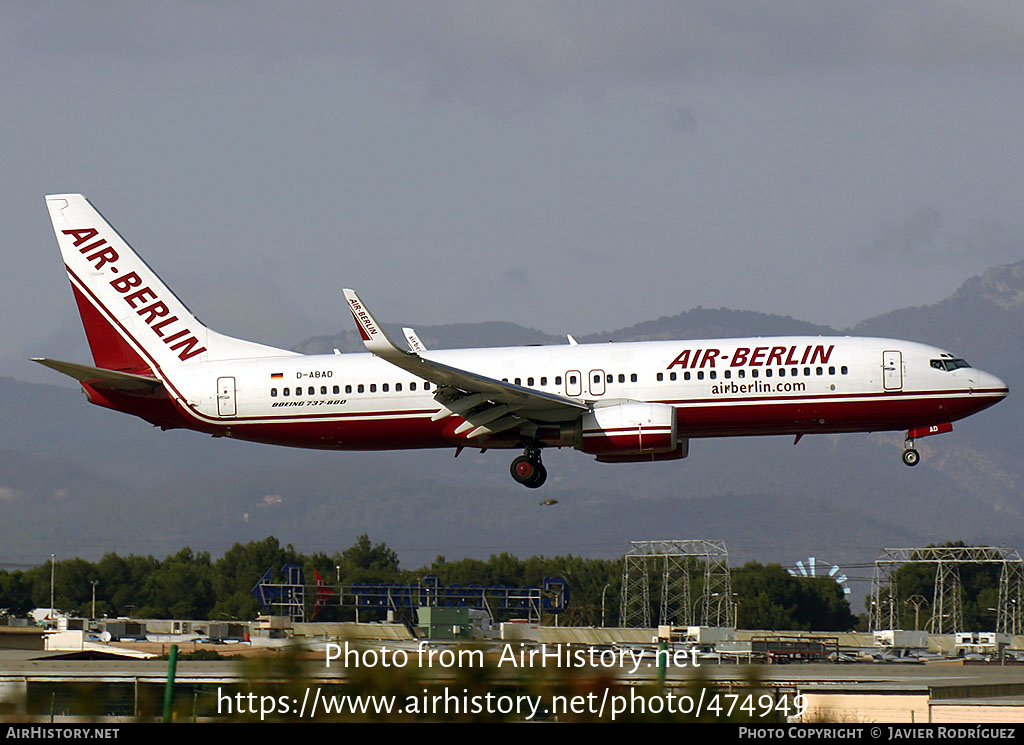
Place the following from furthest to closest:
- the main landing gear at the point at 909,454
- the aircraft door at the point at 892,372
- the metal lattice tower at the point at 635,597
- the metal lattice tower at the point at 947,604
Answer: the metal lattice tower at the point at 947,604 → the metal lattice tower at the point at 635,597 → the main landing gear at the point at 909,454 → the aircraft door at the point at 892,372

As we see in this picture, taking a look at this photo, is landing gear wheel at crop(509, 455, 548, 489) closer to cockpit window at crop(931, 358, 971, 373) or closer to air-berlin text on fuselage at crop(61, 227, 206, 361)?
air-berlin text on fuselage at crop(61, 227, 206, 361)

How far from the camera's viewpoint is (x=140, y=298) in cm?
5662

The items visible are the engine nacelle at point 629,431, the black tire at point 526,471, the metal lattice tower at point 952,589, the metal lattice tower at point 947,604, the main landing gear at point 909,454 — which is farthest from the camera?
the metal lattice tower at point 947,604

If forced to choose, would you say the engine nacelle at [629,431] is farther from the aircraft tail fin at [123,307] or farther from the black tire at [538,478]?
the aircraft tail fin at [123,307]

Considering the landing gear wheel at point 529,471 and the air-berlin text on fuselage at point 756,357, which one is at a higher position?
the air-berlin text on fuselage at point 756,357

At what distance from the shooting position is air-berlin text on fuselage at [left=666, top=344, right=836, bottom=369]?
49.3m

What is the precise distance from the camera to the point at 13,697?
19.7 m

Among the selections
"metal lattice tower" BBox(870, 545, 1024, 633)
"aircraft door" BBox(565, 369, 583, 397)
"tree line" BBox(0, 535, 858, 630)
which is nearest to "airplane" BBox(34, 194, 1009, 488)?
"aircraft door" BBox(565, 369, 583, 397)

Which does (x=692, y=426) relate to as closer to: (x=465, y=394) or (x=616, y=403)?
(x=616, y=403)

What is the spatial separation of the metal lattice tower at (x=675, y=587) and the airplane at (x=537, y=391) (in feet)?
258

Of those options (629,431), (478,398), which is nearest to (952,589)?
(629,431)

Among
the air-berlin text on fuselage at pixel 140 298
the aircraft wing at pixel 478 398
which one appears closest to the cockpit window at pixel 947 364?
the aircraft wing at pixel 478 398

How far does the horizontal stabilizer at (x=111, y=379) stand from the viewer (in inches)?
2024

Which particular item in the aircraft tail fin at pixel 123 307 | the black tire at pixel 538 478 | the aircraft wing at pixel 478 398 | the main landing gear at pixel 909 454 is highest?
the aircraft tail fin at pixel 123 307
